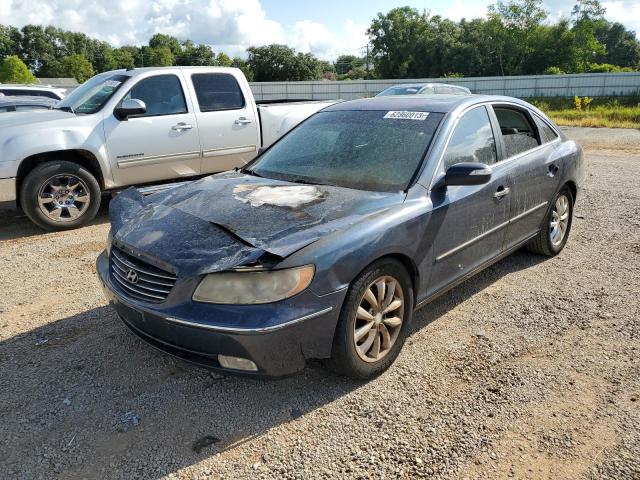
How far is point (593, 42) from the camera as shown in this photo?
58750 mm

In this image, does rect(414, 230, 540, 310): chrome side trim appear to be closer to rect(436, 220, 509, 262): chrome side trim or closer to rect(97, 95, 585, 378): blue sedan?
rect(97, 95, 585, 378): blue sedan

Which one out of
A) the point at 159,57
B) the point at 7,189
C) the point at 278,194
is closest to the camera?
the point at 278,194

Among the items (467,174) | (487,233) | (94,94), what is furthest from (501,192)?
(94,94)

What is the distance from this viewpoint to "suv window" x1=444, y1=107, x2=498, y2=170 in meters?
3.63

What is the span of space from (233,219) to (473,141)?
76.2 inches

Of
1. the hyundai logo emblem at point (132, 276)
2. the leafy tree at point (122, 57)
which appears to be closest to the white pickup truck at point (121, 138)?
the hyundai logo emblem at point (132, 276)

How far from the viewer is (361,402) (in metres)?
2.92

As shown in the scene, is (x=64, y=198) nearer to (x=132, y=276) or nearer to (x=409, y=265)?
(x=132, y=276)

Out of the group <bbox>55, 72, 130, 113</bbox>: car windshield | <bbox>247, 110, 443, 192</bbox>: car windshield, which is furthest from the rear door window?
<bbox>55, 72, 130, 113</bbox>: car windshield

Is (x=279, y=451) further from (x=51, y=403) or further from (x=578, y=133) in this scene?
(x=578, y=133)

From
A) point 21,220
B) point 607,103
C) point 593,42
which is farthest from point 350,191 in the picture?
point 593,42

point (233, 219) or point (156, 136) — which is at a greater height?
point (156, 136)

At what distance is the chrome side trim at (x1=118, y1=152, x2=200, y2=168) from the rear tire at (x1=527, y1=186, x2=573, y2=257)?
432cm

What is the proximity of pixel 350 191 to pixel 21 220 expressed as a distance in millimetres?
5408
